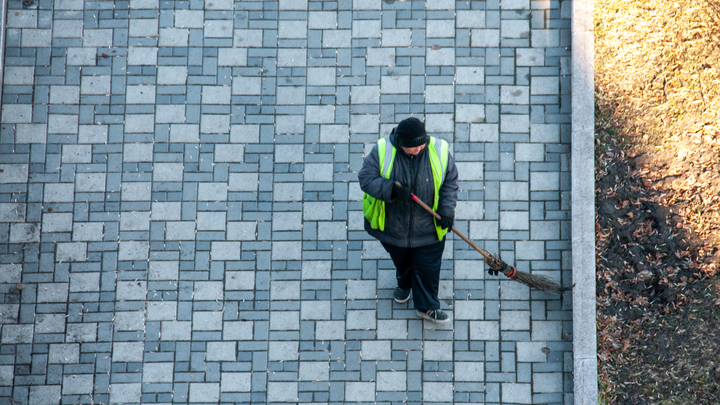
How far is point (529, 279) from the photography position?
6.49 m

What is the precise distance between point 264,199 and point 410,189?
1990 millimetres

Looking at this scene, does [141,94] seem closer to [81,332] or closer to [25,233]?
[25,233]

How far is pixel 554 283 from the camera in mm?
6562

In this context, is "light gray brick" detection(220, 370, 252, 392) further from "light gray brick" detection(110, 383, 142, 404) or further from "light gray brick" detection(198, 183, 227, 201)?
"light gray brick" detection(198, 183, 227, 201)

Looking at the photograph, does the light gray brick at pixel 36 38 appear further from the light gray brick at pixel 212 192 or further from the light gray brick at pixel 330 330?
the light gray brick at pixel 330 330

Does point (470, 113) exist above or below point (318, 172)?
above

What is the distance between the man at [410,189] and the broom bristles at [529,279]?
607 mm

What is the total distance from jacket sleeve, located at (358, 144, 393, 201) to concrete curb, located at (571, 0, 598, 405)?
2.33m

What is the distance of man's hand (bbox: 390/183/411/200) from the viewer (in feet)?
17.9

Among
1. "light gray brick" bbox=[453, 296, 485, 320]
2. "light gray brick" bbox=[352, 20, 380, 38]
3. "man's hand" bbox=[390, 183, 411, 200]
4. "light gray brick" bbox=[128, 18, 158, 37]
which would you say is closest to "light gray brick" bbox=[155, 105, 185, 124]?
"light gray brick" bbox=[128, 18, 158, 37]

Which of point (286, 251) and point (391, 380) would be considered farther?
point (286, 251)

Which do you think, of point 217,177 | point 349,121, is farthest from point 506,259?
point 217,177

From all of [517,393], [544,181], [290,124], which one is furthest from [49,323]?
[544,181]

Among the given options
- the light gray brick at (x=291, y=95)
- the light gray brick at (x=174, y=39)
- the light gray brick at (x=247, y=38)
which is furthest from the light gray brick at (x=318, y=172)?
the light gray brick at (x=174, y=39)
